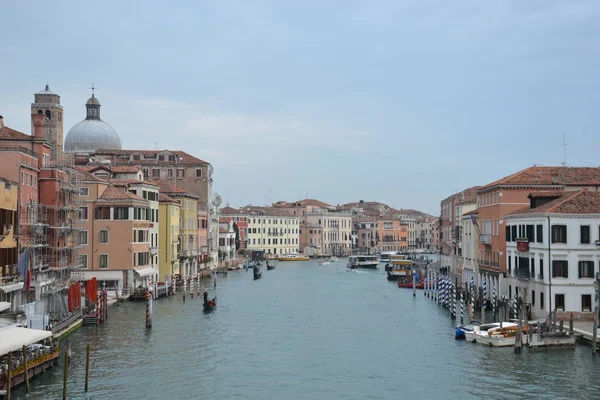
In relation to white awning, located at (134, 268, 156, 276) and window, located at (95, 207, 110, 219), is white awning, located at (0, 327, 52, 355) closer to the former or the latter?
window, located at (95, 207, 110, 219)

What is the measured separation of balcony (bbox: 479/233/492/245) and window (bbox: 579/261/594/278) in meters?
10.2

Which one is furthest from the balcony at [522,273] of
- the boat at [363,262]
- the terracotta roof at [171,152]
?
the boat at [363,262]

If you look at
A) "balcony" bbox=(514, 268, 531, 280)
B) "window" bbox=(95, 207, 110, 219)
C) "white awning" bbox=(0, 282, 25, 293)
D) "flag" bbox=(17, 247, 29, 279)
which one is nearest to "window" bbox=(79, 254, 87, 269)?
"window" bbox=(95, 207, 110, 219)

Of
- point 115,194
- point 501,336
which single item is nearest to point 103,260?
point 115,194

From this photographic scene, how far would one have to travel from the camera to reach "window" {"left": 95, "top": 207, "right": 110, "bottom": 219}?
38.8 meters

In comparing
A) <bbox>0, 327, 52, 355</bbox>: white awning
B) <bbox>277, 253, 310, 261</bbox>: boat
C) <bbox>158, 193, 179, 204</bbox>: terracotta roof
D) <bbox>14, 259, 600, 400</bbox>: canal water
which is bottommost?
<bbox>14, 259, 600, 400</bbox>: canal water

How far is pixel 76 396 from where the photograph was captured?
18.4 metres

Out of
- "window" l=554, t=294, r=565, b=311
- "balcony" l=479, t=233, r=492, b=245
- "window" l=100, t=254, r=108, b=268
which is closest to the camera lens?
"window" l=554, t=294, r=565, b=311

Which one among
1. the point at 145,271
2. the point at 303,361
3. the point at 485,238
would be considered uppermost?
the point at 485,238

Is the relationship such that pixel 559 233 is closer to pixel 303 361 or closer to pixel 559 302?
pixel 559 302

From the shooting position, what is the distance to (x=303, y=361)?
76.7ft

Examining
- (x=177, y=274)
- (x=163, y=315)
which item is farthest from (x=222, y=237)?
(x=163, y=315)

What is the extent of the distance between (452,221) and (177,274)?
19.7 meters

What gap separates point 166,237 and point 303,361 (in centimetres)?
2646
